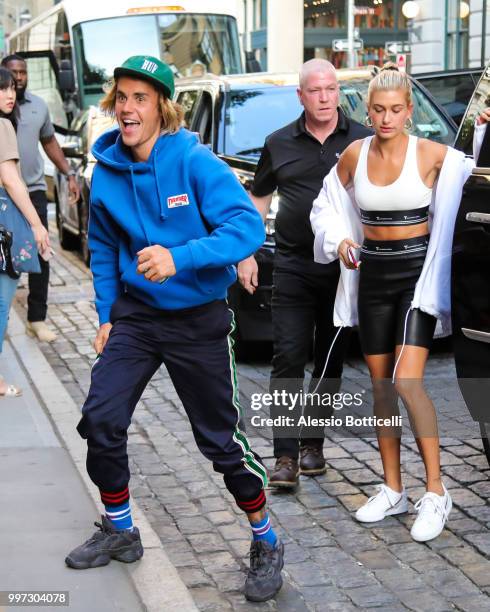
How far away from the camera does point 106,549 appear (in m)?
4.69

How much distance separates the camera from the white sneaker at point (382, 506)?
5.26 metres

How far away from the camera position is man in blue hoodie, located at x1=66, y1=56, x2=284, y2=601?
4332 millimetres

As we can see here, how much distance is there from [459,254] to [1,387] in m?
3.48

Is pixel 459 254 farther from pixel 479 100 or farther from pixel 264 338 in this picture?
pixel 264 338

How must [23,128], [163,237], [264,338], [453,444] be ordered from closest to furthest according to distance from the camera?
[163,237]
[453,444]
[264,338]
[23,128]

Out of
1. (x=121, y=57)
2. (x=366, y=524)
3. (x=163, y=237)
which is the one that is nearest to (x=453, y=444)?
(x=366, y=524)

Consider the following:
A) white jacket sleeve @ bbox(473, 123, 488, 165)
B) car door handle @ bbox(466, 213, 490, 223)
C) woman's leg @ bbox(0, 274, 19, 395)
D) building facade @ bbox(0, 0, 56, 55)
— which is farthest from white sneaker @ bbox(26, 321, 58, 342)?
building facade @ bbox(0, 0, 56, 55)

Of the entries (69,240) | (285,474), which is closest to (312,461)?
(285,474)

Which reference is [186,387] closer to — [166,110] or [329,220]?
[166,110]

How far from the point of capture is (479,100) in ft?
18.0

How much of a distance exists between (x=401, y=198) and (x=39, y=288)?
518 centimetres

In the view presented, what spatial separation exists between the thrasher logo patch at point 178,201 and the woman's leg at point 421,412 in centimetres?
124

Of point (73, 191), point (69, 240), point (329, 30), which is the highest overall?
point (73, 191)

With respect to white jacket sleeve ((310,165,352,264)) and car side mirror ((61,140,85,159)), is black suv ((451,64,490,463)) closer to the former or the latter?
white jacket sleeve ((310,165,352,264))
